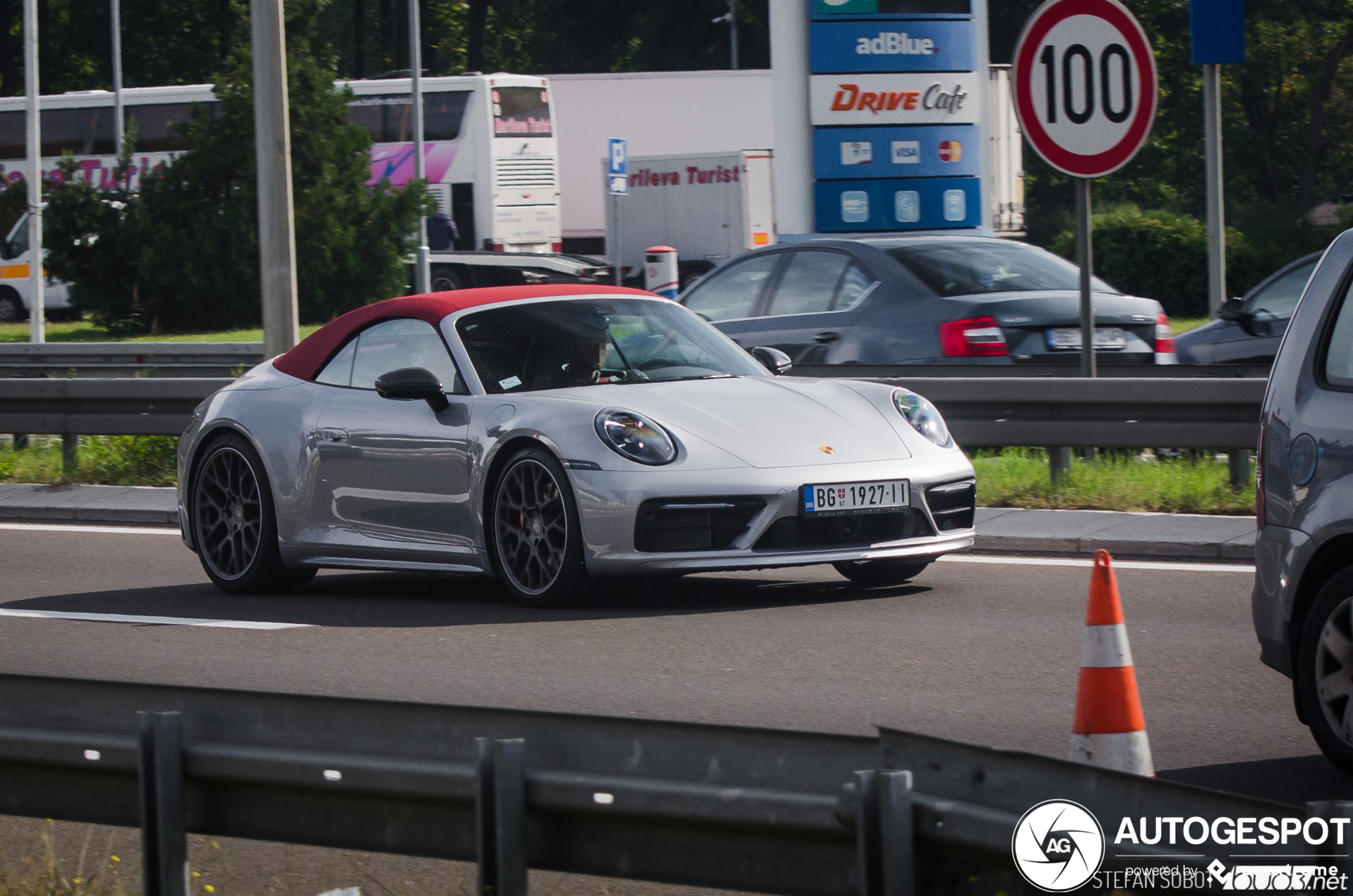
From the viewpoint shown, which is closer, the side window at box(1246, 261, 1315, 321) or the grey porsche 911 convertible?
the grey porsche 911 convertible

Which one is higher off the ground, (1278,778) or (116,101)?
(116,101)

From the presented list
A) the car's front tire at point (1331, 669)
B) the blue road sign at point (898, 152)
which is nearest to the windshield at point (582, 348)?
the car's front tire at point (1331, 669)

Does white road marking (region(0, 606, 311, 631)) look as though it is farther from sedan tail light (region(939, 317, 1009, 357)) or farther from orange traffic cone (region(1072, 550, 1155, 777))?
sedan tail light (region(939, 317, 1009, 357))

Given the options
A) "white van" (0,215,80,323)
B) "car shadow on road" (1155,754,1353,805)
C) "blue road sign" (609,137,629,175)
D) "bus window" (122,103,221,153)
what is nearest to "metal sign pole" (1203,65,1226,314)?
"car shadow on road" (1155,754,1353,805)

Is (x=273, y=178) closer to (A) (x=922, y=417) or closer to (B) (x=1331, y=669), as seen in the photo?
(A) (x=922, y=417)

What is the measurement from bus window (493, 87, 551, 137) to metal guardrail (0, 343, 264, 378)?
13842mm

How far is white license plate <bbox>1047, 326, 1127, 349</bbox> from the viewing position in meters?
11.8

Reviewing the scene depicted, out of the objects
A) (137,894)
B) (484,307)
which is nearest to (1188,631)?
(484,307)

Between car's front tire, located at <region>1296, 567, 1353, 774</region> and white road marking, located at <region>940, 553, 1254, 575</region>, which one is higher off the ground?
car's front tire, located at <region>1296, 567, 1353, 774</region>

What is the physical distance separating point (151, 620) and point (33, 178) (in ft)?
79.9

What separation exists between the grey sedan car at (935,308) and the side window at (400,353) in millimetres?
4220

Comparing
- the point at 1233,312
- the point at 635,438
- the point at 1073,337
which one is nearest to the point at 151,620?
the point at 635,438

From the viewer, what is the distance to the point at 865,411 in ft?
26.0

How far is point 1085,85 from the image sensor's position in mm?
10344
